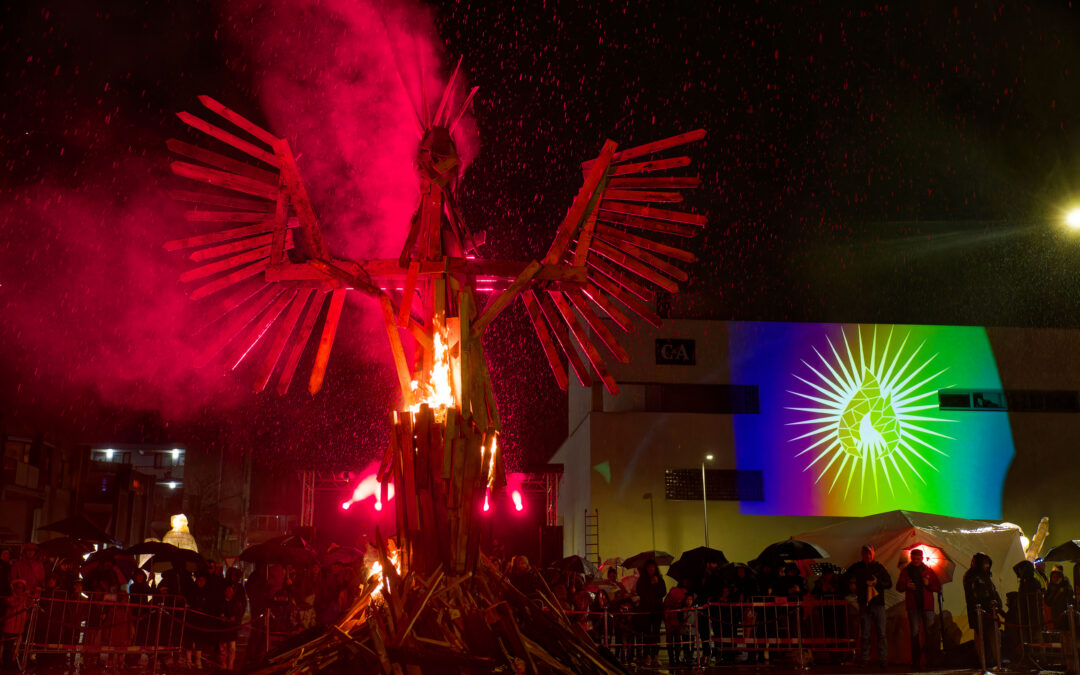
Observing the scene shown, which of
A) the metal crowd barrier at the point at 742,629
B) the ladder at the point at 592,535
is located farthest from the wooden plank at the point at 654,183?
the ladder at the point at 592,535

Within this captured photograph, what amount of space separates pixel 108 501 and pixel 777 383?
32.5 m

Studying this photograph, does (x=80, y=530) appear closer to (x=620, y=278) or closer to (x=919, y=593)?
(x=620, y=278)

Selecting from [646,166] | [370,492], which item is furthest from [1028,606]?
[370,492]

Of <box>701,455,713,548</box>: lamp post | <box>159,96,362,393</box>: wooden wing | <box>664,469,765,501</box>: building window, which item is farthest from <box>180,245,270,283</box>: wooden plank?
<box>664,469,765,501</box>: building window

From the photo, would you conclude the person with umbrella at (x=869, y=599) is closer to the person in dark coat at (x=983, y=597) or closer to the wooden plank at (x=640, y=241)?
the person in dark coat at (x=983, y=597)

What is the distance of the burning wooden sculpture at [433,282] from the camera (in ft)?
25.2

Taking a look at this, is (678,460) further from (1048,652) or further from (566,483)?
(1048,652)

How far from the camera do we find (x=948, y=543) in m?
19.2

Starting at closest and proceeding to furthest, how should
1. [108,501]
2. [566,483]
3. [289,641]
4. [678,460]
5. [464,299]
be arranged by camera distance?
[289,641], [464,299], [678,460], [566,483], [108,501]

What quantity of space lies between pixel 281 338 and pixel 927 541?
15.1m

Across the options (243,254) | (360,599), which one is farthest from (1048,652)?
(243,254)

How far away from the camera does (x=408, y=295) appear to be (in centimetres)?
795

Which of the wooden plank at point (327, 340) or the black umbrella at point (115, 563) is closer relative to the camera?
the wooden plank at point (327, 340)

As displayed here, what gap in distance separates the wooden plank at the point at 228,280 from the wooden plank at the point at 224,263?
0.07 meters
